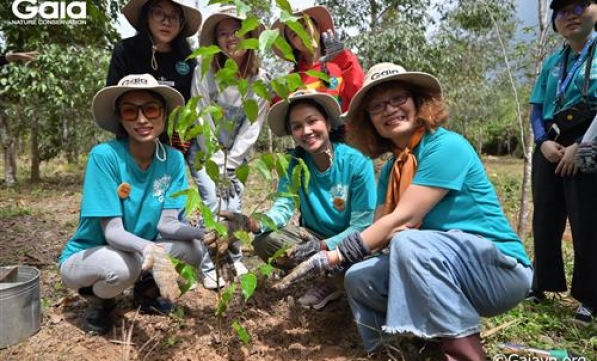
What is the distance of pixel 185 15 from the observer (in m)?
2.68

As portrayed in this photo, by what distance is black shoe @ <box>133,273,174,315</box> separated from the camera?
238 centimetres

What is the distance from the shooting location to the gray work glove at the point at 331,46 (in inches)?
113

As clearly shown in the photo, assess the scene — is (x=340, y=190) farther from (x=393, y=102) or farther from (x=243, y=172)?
(x=243, y=172)

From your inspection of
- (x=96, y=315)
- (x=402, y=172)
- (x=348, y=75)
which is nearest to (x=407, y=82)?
(x=402, y=172)

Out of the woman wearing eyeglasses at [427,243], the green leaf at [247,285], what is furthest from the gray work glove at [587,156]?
the green leaf at [247,285]

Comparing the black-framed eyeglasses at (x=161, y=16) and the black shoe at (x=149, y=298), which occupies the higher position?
the black-framed eyeglasses at (x=161, y=16)

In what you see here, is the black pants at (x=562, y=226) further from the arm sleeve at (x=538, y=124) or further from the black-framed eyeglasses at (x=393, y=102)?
the black-framed eyeglasses at (x=393, y=102)

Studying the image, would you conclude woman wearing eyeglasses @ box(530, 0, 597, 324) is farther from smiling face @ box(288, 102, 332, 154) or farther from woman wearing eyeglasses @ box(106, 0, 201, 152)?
woman wearing eyeglasses @ box(106, 0, 201, 152)

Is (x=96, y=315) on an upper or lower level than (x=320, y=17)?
lower

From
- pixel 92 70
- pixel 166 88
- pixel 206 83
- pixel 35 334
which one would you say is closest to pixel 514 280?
pixel 166 88

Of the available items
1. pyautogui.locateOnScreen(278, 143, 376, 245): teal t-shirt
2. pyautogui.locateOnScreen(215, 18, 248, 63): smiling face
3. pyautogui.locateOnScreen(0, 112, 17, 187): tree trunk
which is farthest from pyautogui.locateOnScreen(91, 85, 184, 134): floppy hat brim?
pyautogui.locateOnScreen(0, 112, 17, 187): tree trunk

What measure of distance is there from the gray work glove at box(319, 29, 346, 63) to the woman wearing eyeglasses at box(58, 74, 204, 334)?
113 cm

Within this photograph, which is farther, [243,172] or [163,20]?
[163,20]

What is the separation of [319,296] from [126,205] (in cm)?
116
